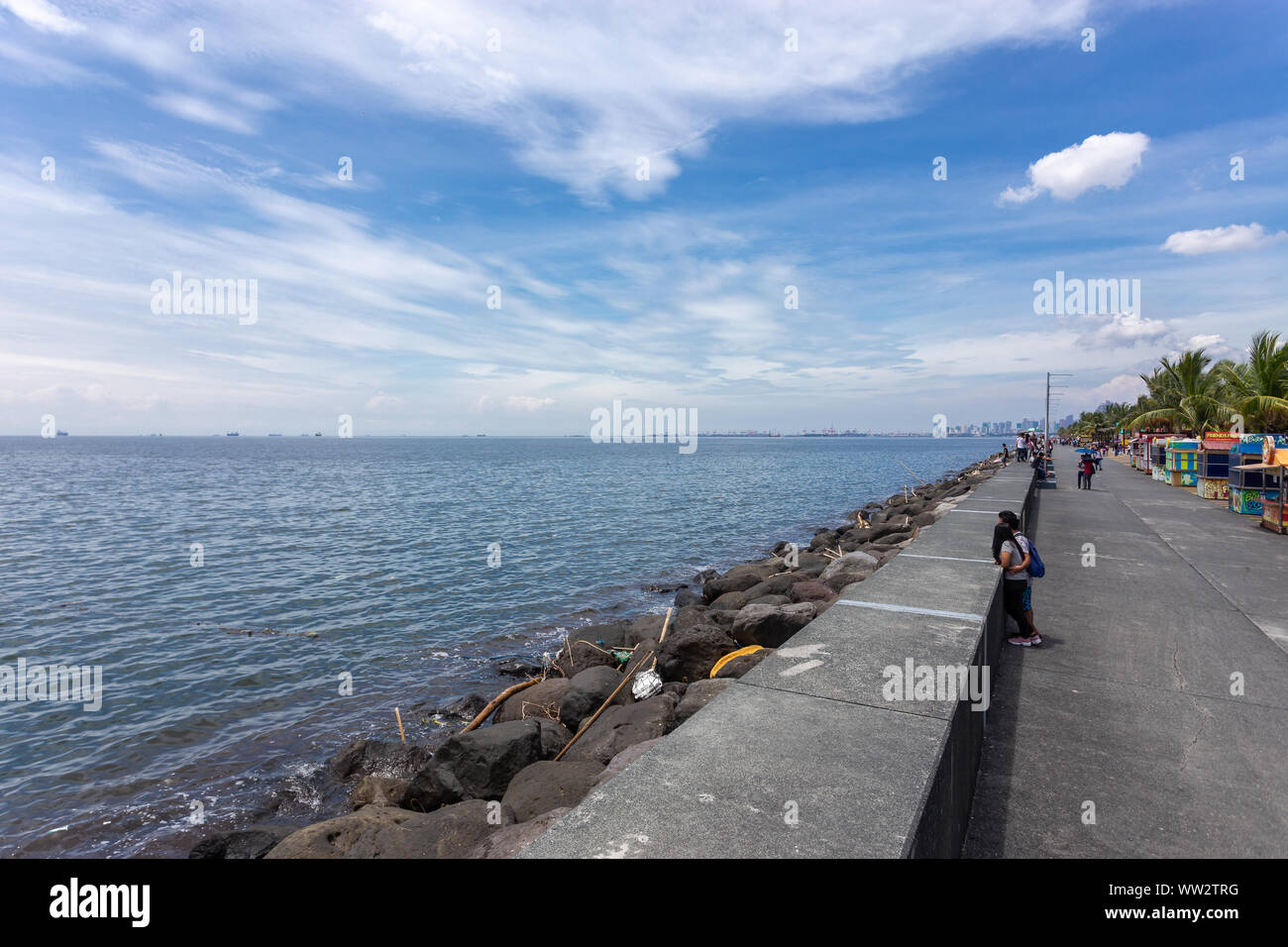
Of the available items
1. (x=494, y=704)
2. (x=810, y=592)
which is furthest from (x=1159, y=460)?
(x=494, y=704)

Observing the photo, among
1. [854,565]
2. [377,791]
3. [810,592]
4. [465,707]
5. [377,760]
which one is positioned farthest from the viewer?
[854,565]

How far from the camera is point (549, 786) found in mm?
5746

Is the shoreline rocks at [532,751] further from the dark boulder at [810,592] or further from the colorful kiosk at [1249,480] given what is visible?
the colorful kiosk at [1249,480]

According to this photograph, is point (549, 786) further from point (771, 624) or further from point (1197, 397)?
point (1197, 397)

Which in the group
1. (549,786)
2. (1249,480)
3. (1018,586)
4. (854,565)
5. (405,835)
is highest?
(1249,480)

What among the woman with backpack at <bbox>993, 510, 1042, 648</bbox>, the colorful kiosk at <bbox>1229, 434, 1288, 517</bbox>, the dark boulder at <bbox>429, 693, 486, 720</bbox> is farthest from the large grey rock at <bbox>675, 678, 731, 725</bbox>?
the colorful kiosk at <bbox>1229, 434, 1288, 517</bbox>

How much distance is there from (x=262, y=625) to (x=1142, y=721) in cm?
1653

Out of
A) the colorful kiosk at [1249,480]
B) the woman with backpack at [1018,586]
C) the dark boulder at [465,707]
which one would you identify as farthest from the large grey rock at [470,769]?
the colorful kiosk at [1249,480]

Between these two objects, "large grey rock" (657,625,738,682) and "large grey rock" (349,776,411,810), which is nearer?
"large grey rock" (349,776,411,810)

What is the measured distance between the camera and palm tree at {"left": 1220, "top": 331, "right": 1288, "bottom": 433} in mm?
24828

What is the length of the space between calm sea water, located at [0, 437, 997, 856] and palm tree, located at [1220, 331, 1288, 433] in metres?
16.9

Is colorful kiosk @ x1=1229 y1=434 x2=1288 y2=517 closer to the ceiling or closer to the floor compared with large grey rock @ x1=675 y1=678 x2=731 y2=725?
closer to the ceiling

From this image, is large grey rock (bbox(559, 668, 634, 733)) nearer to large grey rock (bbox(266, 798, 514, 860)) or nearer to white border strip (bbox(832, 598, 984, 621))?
large grey rock (bbox(266, 798, 514, 860))
